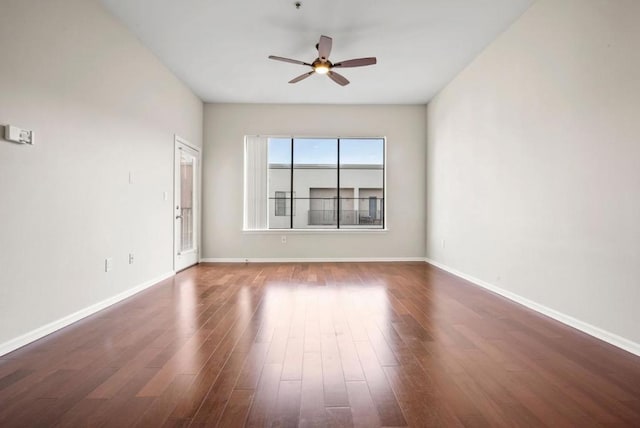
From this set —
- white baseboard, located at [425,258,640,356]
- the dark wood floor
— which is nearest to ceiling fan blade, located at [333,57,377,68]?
the dark wood floor

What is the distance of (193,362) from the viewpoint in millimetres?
2230

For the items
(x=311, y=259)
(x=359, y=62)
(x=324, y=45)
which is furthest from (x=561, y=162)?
(x=311, y=259)

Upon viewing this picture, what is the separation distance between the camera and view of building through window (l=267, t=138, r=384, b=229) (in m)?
6.86

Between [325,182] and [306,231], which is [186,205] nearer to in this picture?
[306,231]

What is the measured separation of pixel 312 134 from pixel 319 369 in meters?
5.22

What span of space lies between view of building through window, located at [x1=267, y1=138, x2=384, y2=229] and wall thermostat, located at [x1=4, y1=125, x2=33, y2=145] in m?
4.29

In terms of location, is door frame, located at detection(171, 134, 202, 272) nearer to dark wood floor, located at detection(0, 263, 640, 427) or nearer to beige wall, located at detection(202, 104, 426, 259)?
beige wall, located at detection(202, 104, 426, 259)

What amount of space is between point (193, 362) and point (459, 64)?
16.2ft

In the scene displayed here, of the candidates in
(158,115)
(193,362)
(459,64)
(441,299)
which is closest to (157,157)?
(158,115)

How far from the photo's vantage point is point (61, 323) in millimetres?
2895

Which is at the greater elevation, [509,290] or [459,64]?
[459,64]

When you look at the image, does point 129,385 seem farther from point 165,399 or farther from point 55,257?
point 55,257

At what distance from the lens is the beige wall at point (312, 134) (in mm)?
6629

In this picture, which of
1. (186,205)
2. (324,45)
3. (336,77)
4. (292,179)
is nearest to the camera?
(324,45)
